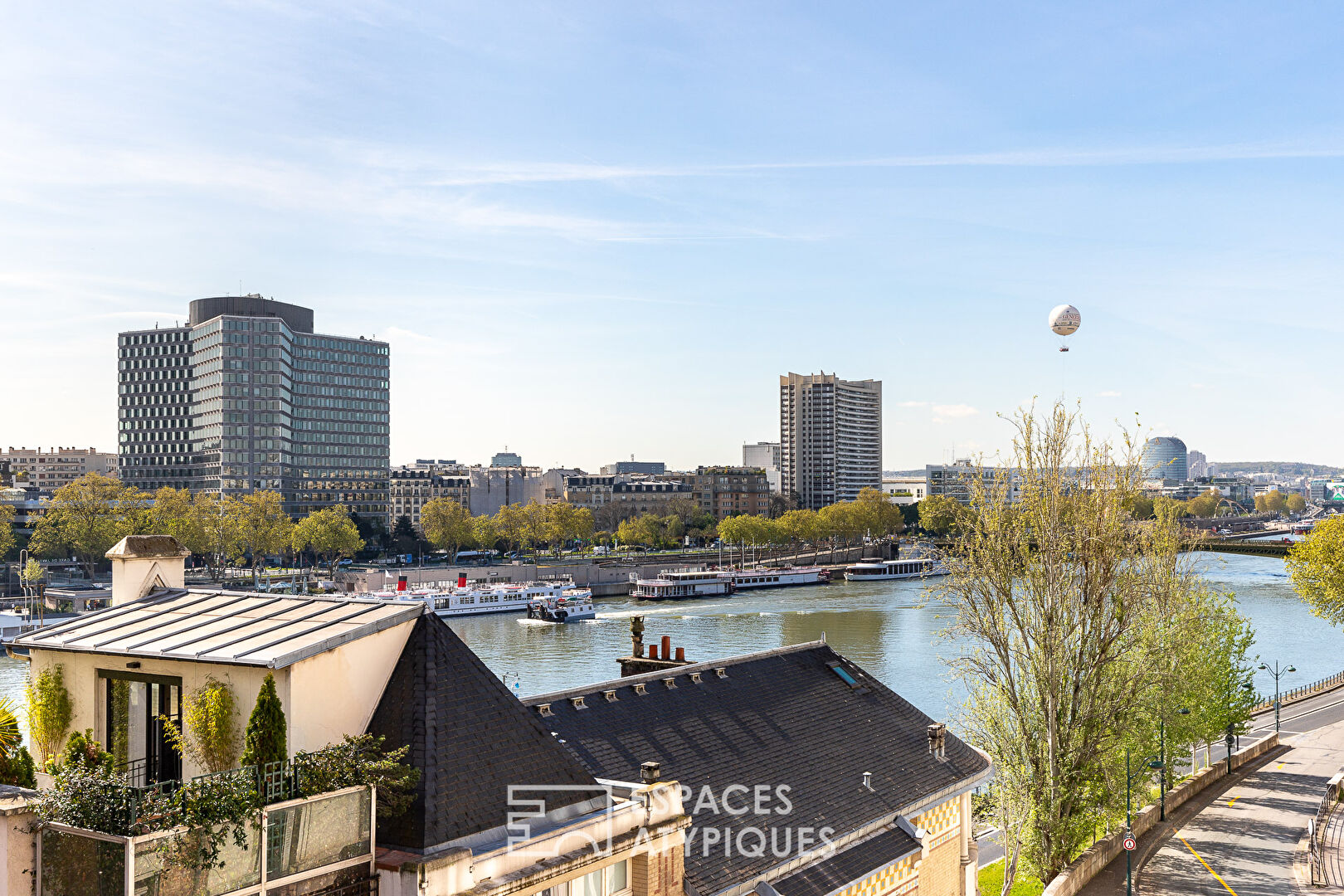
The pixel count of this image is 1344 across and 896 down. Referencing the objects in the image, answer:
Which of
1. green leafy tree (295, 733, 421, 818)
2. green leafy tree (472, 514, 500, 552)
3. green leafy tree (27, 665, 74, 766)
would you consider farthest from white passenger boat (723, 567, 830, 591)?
green leafy tree (295, 733, 421, 818)

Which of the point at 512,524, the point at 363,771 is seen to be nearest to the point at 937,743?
the point at 363,771

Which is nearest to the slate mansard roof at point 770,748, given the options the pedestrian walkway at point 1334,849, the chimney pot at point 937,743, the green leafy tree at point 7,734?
the chimney pot at point 937,743

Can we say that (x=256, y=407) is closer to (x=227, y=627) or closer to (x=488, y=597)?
(x=488, y=597)

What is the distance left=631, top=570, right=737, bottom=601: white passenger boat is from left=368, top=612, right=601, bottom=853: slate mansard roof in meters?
104

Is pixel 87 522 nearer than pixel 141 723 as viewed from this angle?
No

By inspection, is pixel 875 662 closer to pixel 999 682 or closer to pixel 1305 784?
pixel 1305 784

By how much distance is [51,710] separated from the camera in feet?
37.4

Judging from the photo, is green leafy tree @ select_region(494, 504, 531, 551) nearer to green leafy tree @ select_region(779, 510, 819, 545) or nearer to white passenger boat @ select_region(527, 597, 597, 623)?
green leafy tree @ select_region(779, 510, 819, 545)

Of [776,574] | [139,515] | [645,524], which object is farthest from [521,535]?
[139,515]

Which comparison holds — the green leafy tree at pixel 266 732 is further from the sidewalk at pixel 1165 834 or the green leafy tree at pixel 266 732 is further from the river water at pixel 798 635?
the river water at pixel 798 635

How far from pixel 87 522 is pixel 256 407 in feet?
143

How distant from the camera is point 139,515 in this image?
112m

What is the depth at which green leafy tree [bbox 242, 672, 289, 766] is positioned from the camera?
948 cm

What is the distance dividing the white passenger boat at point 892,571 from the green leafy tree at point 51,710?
130 metres
